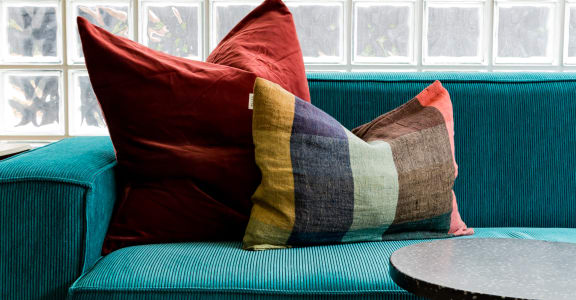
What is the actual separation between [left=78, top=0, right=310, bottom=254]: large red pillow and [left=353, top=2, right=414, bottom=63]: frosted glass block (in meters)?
1.16

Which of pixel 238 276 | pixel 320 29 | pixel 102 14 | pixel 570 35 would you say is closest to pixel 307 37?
pixel 320 29

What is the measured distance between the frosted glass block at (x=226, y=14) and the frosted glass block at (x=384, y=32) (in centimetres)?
44

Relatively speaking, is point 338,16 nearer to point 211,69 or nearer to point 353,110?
point 353,110

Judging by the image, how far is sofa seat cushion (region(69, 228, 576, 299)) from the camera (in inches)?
38.8

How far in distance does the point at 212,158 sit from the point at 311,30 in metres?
1.23

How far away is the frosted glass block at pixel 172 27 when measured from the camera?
7.65 ft

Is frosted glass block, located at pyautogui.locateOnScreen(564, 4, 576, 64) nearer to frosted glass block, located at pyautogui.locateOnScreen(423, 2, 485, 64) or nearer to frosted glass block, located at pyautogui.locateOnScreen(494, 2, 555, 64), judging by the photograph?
frosted glass block, located at pyautogui.locateOnScreen(494, 2, 555, 64)

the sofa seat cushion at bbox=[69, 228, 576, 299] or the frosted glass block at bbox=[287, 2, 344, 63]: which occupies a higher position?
the frosted glass block at bbox=[287, 2, 344, 63]

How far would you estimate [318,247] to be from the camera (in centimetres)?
118

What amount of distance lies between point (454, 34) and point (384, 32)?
0.95 ft

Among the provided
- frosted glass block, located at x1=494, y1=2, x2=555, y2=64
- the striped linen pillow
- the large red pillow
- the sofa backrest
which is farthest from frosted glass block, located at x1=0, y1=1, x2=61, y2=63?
frosted glass block, located at x1=494, y1=2, x2=555, y2=64

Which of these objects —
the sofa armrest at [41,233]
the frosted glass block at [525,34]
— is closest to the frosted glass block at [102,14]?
the sofa armrest at [41,233]

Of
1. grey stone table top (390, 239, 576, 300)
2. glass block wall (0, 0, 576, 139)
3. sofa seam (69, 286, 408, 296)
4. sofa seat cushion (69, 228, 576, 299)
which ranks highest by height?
glass block wall (0, 0, 576, 139)

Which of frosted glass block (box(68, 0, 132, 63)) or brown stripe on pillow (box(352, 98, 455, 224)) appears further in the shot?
frosted glass block (box(68, 0, 132, 63))
